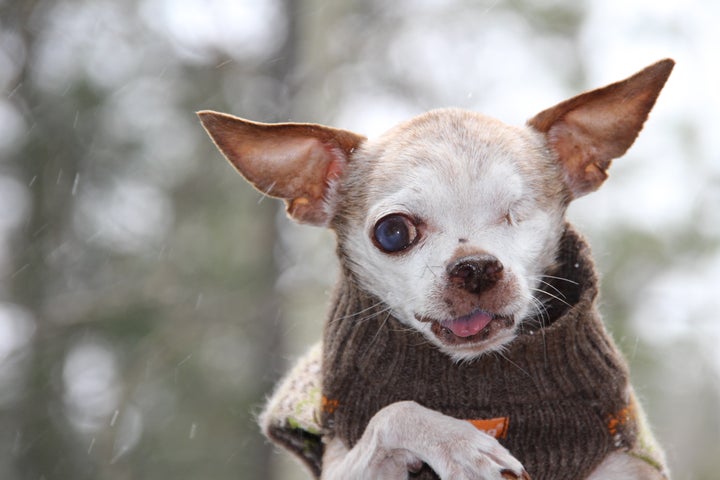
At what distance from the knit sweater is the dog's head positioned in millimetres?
116

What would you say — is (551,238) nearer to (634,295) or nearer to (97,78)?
(634,295)

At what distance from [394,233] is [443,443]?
36.7 inches

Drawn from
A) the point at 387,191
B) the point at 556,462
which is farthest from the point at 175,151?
the point at 556,462

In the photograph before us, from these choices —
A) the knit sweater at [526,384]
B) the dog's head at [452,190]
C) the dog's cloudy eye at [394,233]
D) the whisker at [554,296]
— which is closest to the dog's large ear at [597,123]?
the dog's head at [452,190]

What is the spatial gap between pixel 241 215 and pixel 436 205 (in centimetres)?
886

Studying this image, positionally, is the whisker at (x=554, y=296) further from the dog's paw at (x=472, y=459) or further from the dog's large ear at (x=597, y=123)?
the dog's paw at (x=472, y=459)

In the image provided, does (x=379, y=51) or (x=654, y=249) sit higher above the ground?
(x=379, y=51)

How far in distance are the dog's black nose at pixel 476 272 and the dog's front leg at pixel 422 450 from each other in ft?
1.71

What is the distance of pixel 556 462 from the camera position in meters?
3.56

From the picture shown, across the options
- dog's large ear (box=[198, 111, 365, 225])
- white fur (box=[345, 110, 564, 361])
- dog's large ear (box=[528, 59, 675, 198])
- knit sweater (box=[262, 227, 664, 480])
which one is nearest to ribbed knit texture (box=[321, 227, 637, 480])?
knit sweater (box=[262, 227, 664, 480])

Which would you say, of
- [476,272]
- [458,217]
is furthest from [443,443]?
[458,217]

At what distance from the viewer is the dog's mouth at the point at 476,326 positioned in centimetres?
343

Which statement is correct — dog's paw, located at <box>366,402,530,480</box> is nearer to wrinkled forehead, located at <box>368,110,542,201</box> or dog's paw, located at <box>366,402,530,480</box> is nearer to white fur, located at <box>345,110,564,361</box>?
white fur, located at <box>345,110,564,361</box>

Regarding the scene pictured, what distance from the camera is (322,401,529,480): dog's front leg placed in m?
3.09
